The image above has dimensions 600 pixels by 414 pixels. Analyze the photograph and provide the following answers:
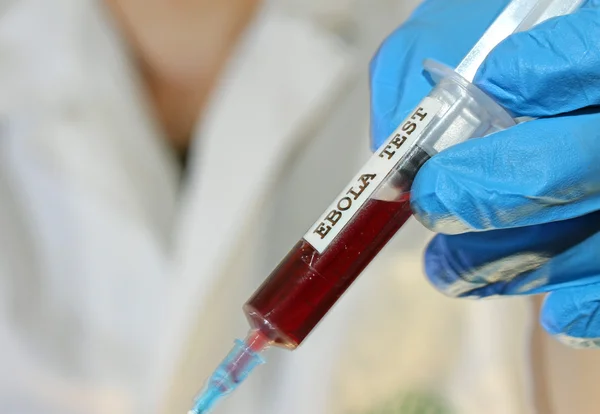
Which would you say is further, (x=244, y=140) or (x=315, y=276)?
(x=244, y=140)

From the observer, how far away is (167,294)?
0.72 m

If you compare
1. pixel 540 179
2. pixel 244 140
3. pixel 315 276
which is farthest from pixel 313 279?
pixel 244 140

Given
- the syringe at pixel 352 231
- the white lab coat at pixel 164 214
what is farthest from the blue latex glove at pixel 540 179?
the white lab coat at pixel 164 214

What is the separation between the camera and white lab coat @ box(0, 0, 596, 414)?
0.69 meters

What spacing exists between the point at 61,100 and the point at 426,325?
0.55 meters

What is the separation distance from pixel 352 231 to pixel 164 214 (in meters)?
0.51

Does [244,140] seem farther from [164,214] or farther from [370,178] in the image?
[370,178]

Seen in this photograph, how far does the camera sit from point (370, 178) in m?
0.34

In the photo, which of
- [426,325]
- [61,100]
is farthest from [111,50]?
[426,325]

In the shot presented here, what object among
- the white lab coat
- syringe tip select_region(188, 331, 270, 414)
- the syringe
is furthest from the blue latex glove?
the white lab coat

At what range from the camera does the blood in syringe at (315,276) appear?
13.7 inches

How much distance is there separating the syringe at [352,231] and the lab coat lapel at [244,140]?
1.09 feet

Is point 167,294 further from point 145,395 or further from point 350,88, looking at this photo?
point 350,88

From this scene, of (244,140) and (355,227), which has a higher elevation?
(244,140)
